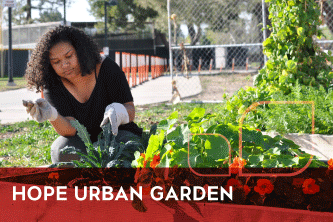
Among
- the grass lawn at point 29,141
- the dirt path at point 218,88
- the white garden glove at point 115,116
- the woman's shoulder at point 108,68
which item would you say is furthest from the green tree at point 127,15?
the white garden glove at point 115,116

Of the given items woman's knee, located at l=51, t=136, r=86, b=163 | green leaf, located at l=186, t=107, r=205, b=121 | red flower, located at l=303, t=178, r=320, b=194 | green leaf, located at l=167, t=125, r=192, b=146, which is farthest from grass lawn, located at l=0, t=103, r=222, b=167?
red flower, located at l=303, t=178, r=320, b=194

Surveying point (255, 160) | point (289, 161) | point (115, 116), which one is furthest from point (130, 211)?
point (115, 116)

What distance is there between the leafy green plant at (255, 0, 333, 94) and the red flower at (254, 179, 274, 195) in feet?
7.54

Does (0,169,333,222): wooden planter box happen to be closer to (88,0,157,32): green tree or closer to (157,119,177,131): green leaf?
(157,119,177,131): green leaf

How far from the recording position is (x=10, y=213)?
1.52 meters

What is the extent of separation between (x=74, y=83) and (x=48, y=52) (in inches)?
11.1

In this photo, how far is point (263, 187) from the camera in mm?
1247

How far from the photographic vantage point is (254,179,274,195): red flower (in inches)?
48.7

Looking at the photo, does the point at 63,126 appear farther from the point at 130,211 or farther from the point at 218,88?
the point at 218,88

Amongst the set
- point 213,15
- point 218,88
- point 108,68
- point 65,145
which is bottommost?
point 218,88

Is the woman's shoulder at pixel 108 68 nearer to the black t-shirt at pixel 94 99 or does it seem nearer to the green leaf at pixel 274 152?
the black t-shirt at pixel 94 99

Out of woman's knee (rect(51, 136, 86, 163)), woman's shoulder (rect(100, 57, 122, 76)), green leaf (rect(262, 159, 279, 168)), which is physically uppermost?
woman's shoulder (rect(100, 57, 122, 76))

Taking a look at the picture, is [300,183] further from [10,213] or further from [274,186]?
[10,213]

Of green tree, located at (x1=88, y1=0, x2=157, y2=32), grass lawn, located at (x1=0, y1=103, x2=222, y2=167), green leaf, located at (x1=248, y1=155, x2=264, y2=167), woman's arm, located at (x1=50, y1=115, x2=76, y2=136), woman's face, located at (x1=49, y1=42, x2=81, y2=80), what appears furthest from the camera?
green tree, located at (x1=88, y1=0, x2=157, y2=32)
